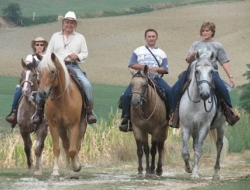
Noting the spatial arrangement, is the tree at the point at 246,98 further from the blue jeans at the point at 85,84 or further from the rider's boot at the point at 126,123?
the blue jeans at the point at 85,84

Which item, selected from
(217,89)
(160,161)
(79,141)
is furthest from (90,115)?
(217,89)

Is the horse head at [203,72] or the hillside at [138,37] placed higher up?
the hillside at [138,37]

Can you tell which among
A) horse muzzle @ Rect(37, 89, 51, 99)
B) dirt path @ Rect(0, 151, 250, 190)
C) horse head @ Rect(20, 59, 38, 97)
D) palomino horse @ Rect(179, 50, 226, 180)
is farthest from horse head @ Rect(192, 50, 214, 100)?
horse head @ Rect(20, 59, 38, 97)

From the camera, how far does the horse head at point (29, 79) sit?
16203 millimetres

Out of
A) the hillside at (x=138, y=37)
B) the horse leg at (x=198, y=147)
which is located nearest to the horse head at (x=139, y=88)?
the horse leg at (x=198, y=147)

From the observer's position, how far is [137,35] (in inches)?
2391

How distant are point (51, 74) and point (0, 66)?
36.0 meters

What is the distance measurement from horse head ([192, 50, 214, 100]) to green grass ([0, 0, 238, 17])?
5822 cm

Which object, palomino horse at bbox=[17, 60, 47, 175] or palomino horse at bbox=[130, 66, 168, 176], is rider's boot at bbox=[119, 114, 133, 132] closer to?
palomino horse at bbox=[130, 66, 168, 176]

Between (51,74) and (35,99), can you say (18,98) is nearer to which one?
(35,99)

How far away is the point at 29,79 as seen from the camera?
16.2 meters

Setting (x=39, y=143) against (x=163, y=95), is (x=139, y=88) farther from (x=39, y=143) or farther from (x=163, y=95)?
(x=39, y=143)

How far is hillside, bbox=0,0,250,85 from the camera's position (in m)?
50.3

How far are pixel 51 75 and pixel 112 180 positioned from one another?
2.17 meters
